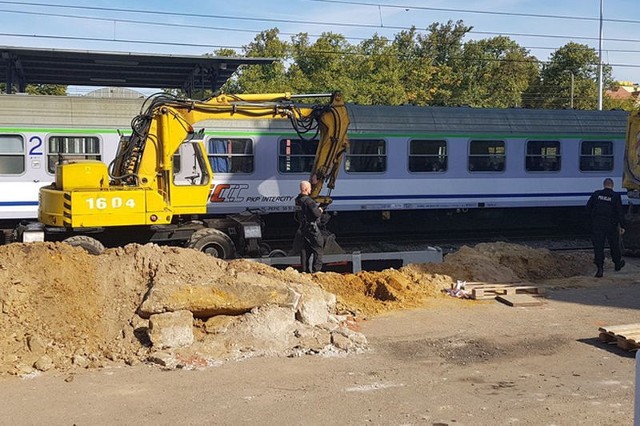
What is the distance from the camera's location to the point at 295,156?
17.1 metres

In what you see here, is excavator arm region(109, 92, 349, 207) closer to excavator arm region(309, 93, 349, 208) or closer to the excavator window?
excavator arm region(309, 93, 349, 208)

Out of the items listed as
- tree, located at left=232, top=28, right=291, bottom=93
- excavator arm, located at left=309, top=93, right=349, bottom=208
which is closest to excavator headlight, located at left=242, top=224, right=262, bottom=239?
excavator arm, located at left=309, top=93, right=349, bottom=208

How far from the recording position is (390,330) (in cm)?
921

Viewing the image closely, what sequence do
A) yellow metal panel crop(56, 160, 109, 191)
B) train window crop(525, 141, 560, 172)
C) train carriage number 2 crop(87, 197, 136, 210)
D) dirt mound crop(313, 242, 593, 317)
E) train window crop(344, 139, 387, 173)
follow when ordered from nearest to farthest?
dirt mound crop(313, 242, 593, 317) < train carriage number 2 crop(87, 197, 136, 210) < yellow metal panel crop(56, 160, 109, 191) < train window crop(344, 139, 387, 173) < train window crop(525, 141, 560, 172)

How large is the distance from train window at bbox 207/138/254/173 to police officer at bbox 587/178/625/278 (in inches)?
299

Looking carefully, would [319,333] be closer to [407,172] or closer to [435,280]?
[435,280]

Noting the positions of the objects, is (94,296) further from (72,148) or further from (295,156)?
(295,156)

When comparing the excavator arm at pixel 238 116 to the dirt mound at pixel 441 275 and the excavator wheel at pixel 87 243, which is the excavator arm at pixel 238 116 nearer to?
the excavator wheel at pixel 87 243

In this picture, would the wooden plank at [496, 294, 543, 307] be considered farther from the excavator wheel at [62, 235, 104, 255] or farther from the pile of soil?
the excavator wheel at [62, 235, 104, 255]

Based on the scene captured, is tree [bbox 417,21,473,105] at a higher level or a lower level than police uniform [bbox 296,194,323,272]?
higher

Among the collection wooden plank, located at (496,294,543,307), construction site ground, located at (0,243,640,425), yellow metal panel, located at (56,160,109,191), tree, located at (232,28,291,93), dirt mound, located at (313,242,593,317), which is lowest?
construction site ground, located at (0,243,640,425)

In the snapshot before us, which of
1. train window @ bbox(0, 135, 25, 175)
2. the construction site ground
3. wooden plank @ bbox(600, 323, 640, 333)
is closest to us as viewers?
the construction site ground

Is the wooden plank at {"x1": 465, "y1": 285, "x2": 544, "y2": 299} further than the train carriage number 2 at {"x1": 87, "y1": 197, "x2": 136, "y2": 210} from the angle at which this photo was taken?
No

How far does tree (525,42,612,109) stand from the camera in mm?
40312
